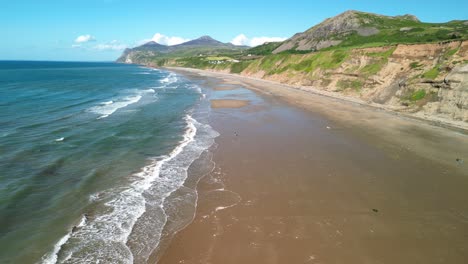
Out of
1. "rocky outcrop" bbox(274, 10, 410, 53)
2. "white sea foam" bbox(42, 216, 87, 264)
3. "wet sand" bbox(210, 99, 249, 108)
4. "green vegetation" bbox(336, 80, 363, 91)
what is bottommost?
"wet sand" bbox(210, 99, 249, 108)

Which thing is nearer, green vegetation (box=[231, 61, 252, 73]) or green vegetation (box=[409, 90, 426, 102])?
green vegetation (box=[409, 90, 426, 102])

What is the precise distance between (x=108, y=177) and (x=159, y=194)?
3.53 m

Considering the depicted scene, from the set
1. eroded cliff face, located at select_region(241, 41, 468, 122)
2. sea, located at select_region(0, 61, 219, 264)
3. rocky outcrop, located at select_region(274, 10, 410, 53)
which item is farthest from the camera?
rocky outcrop, located at select_region(274, 10, 410, 53)

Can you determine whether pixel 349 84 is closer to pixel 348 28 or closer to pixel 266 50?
pixel 348 28

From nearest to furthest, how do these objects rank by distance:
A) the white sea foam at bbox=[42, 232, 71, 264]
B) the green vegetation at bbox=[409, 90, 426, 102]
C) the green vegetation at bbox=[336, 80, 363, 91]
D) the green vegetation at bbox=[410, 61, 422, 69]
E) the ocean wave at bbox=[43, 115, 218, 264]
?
the white sea foam at bbox=[42, 232, 71, 264]
the ocean wave at bbox=[43, 115, 218, 264]
the green vegetation at bbox=[409, 90, 426, 102]
the green vegetation at bbox=[410, 61, 422, 69]
the green vegetation at bbox=[336, 80, 363, 91]

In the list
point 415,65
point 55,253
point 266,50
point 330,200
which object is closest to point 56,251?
point 55,253

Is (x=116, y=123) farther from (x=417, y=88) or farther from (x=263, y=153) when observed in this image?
(x=417, y=88)

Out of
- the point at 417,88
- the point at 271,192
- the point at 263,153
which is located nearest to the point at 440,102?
the point at 417,88

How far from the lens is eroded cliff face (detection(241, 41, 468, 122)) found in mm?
31594

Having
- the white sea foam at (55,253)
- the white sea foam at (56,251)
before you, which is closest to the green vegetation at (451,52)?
the white sea foam at (56,251)

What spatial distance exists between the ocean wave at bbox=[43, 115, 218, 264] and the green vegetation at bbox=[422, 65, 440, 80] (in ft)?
99.8

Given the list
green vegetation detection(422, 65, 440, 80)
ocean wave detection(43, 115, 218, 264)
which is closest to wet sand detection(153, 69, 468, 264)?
ocean wave detection(43, 115, 218, 264)

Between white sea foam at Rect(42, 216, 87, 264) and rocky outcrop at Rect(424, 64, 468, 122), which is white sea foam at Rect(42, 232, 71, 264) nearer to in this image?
white sea foam at Rect(42, 216, 87, 264)

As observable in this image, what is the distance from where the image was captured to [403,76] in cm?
4066
